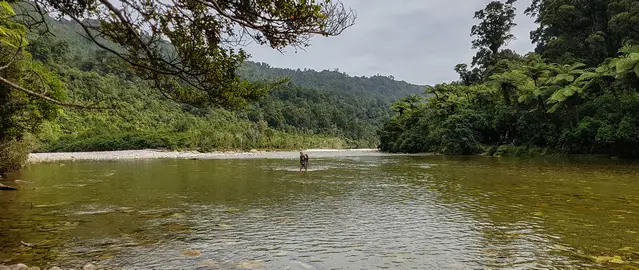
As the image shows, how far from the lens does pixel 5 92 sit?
1578cm

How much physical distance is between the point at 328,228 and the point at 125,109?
459cm

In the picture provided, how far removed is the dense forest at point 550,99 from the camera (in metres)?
33.6

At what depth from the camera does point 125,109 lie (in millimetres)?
7434

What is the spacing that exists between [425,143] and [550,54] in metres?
19.5

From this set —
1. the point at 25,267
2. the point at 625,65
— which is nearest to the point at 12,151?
the point at 25,267

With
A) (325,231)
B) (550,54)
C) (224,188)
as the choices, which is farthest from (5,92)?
(550,54)

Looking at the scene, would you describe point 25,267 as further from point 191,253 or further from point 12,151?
point 12,151

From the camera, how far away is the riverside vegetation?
815 cm

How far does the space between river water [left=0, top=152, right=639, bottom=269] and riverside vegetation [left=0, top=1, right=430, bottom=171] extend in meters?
2.48

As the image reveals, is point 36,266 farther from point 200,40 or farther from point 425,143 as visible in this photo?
point 425,143

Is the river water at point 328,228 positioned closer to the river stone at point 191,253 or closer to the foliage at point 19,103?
the river stone at point 191,253

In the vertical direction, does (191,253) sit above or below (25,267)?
below

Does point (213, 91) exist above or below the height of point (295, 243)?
above

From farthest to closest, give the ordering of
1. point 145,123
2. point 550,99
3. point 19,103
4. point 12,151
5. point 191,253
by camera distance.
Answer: point 145,123, point 550,99, point 12,151, point 19,103, point 191,253
